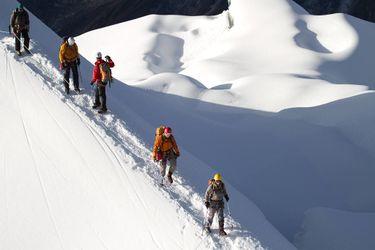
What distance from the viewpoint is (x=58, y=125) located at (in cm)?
1722

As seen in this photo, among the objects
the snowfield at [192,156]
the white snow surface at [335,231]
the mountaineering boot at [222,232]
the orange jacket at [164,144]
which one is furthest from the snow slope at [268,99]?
the mountaineering boot at [222,232]

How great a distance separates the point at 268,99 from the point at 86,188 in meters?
17.7

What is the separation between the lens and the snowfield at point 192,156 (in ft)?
48.0

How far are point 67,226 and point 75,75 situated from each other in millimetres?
5292

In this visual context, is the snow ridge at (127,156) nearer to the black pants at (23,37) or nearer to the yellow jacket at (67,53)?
the black pants at (23,37)

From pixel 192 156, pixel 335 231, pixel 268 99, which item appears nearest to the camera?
pixel 192 156

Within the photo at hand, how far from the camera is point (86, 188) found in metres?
15.4

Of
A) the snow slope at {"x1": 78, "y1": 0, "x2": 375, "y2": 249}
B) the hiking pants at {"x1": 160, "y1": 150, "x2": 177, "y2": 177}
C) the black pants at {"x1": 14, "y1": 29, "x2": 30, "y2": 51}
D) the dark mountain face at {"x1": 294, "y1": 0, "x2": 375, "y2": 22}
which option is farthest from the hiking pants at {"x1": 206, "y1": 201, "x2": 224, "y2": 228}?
the dark mountain face at {"x1": 294, "y1": 0, "x2": 375, "y2": 22}

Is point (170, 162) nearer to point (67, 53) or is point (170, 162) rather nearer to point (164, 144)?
point (164, 144)

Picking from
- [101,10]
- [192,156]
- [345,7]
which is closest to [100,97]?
[192,156]

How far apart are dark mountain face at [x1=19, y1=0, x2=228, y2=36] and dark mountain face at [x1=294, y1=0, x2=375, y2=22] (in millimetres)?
13042

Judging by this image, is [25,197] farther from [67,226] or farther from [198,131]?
[198,131]

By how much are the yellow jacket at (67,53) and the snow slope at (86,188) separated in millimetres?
1192

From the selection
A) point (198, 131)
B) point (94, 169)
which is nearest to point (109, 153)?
point (94, 169)
